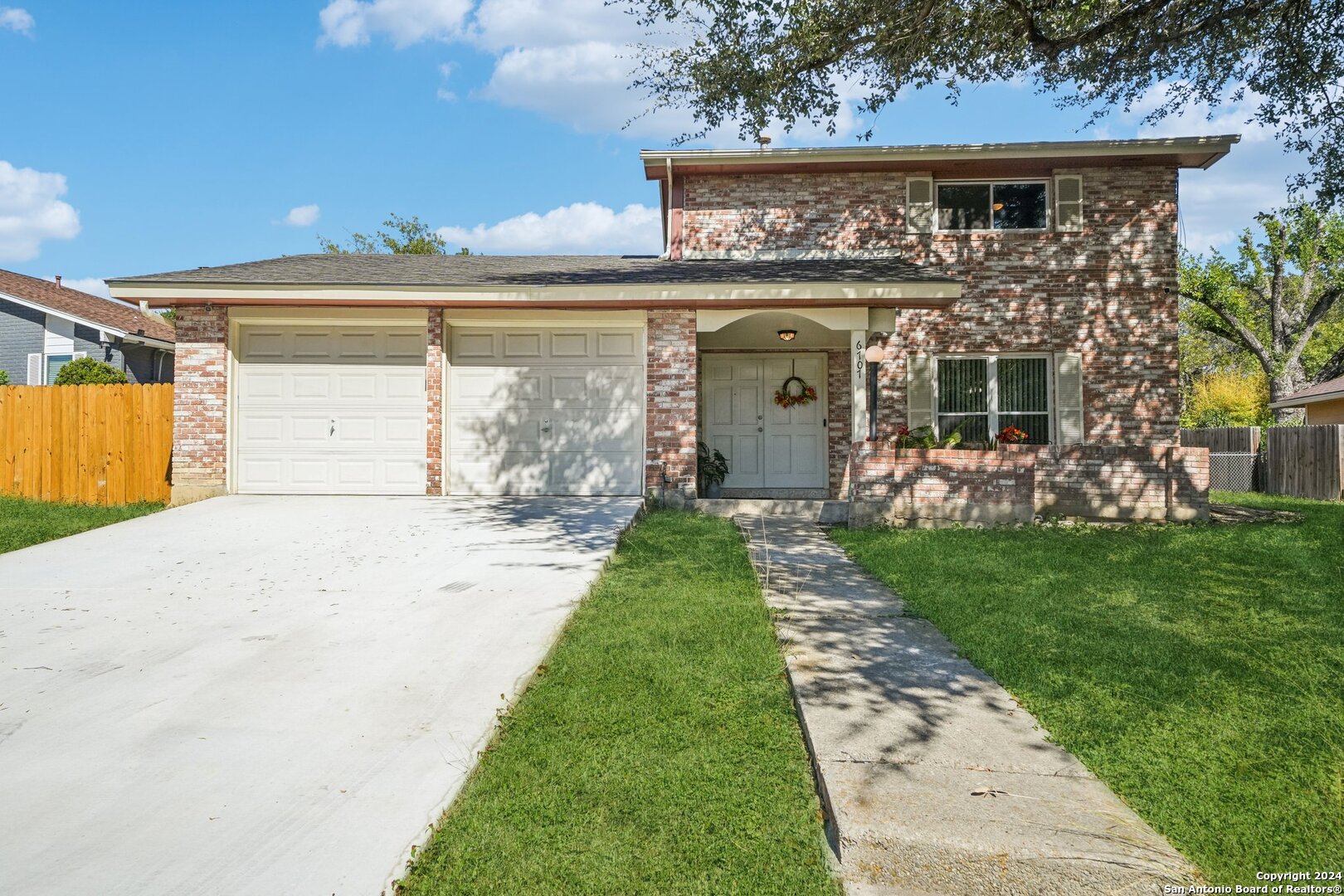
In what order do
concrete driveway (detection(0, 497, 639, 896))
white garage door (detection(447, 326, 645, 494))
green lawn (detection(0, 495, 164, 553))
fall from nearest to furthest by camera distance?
concrete driveway (detection(0, 497, 639, 896))
green lawn (detection(0, 495, 164, 553))
white garage door (detection(447, 326, 645, 494))

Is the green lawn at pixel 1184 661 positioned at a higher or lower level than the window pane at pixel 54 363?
lower

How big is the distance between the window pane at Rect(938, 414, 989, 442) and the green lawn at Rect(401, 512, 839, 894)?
8736 mm

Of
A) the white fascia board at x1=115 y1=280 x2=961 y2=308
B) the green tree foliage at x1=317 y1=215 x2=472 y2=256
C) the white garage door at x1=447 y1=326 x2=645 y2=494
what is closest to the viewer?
the white fascia board at x1=115 y1=280 x2=961 y2=308

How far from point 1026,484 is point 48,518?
37.1ft

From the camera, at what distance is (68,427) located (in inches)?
412

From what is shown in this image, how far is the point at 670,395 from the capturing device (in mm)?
10109

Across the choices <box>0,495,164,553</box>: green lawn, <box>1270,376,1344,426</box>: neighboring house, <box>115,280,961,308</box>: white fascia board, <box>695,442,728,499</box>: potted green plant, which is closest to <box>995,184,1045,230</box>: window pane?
<box>115,280,961,308</box>: white fascia board

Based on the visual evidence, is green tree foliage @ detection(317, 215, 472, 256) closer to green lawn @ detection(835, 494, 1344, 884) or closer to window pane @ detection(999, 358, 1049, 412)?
window pane @ detection(999, 358, 1049, 412)

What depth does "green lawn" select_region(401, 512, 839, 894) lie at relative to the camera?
2.13 m

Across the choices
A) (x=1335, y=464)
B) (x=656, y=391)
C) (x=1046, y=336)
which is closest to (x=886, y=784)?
(x=656, y=391)

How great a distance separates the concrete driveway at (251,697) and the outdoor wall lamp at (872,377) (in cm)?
442

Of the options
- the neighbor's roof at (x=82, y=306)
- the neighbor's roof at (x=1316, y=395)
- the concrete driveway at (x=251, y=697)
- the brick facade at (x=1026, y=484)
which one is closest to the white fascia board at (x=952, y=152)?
the brick facade at (x=1026, y=484)

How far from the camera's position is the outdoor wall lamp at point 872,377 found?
958 cm

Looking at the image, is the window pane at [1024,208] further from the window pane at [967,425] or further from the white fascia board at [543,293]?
the white fascia board at [543,293]
